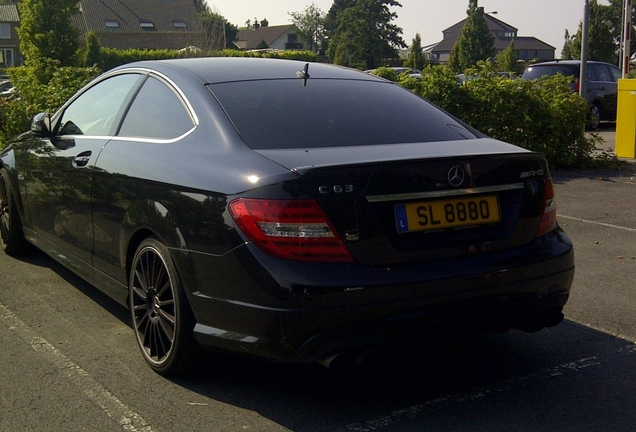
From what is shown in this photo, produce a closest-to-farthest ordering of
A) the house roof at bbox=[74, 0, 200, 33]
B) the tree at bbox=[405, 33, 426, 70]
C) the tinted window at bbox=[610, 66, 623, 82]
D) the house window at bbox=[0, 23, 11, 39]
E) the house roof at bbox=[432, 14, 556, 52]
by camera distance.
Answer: the tinted window at bbox=[610, 66, 623, 82] < the tree at bbox=[405, 33, 426, 70] < the house roof at bbox=[74, 0, 200, 33] < the house window at bbox=[0, 23, 11, 39] < the house roof at bbox=[432, 14, 556, 52]

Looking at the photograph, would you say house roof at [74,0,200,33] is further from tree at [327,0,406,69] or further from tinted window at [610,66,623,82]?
tinted window at [610,66,623,82]

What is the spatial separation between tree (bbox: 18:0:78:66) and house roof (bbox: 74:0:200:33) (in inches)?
1994

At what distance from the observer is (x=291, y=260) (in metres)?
3.41

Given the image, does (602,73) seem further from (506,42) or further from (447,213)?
A: (506,42)

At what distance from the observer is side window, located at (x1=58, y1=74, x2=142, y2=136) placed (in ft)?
16.5

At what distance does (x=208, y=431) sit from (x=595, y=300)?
310cm

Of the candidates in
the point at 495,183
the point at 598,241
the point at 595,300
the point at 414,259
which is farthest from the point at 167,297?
the point at 598,241

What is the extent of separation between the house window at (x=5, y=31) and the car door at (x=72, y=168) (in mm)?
93305

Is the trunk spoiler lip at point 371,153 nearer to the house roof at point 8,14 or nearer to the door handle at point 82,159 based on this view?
the door handle at point 82,159

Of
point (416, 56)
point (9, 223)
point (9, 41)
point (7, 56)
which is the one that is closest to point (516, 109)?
point (9, 223)

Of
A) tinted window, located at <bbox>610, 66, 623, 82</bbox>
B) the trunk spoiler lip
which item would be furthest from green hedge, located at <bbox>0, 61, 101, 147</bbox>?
tinted window, located at <bbox>610, 66, 623, 82</bbox>

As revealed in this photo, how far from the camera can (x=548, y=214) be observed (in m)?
4.08

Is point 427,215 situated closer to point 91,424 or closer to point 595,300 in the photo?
point 91,424

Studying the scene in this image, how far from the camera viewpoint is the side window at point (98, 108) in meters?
5.03
